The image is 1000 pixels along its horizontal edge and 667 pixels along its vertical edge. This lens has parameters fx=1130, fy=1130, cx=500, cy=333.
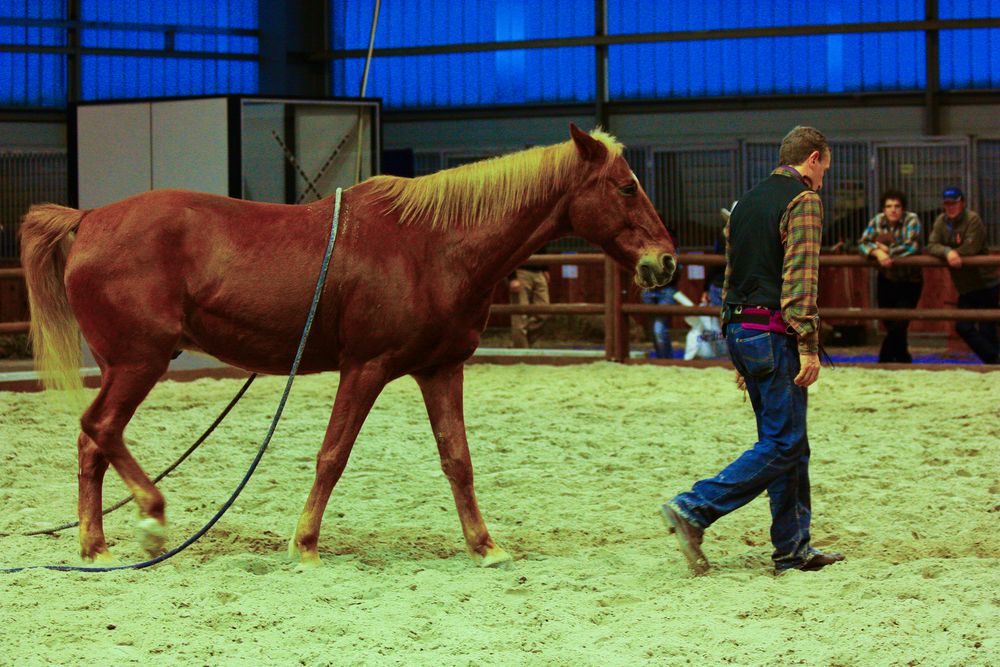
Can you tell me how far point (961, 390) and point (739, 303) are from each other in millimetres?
5072

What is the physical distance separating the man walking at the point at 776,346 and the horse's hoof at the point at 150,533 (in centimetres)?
177

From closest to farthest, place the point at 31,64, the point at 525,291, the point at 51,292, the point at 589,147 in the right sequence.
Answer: the point at 589,147
the point at 51,292
the point at 525,291
the point at 31,64

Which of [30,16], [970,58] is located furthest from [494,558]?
[30,16]

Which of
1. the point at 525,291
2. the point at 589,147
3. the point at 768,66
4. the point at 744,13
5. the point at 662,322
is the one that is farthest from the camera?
the point at 744,13

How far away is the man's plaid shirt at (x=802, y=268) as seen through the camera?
12.2 feet

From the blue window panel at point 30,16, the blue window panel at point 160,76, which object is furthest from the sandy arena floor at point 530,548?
the blue window panel at point 30,16

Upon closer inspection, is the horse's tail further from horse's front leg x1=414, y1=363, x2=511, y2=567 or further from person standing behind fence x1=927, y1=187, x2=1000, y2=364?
person standing behind fence x1=927, y1=187, x2=1000, y2=364

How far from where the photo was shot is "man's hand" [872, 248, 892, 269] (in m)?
9.59

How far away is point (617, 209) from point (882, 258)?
615 cm

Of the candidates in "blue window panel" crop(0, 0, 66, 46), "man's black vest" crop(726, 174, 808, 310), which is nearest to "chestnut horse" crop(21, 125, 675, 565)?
"man's black vest" crop(726, 174, 808, 310)

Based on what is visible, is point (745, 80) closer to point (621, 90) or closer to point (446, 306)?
point (621, 90)

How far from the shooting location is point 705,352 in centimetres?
1124

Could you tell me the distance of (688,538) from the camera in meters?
3.89

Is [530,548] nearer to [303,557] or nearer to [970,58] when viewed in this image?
[303,557]
